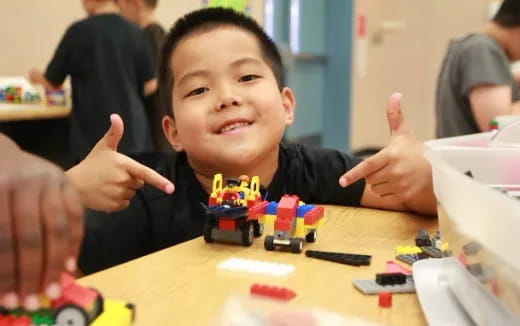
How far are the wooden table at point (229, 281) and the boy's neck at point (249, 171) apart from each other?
0.83 feet

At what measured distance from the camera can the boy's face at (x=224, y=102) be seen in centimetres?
99

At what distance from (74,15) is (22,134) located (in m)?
0.73

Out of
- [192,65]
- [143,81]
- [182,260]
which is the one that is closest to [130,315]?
[182,260]

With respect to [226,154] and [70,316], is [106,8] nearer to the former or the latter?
[226,154]

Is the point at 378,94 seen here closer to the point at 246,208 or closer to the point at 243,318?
the point at 246,208

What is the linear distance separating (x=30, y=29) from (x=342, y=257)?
2.48m

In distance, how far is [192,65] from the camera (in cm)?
105

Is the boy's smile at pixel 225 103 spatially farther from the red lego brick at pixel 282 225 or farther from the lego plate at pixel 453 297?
the lego plate at pixel 453 297

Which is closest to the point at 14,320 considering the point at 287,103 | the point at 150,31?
the point at 287,103

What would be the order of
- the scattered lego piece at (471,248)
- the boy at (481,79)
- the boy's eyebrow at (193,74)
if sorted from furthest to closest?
1. the boy at (481,79)
2. the boy's eyebrow at (193,74)
3. the scattered lego piece at (471,248)

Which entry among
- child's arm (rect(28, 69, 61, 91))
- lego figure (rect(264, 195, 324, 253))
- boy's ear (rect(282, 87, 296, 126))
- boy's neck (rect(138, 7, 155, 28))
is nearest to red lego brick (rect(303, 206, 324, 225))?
lego figure (rect(264, 195, 324, 253))

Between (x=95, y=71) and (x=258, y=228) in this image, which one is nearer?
(x=258, y=228)

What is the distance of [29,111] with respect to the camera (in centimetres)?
209

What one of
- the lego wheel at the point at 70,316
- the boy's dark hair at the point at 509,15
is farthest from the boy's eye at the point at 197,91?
the boy's dark hair at the point at 509,15
